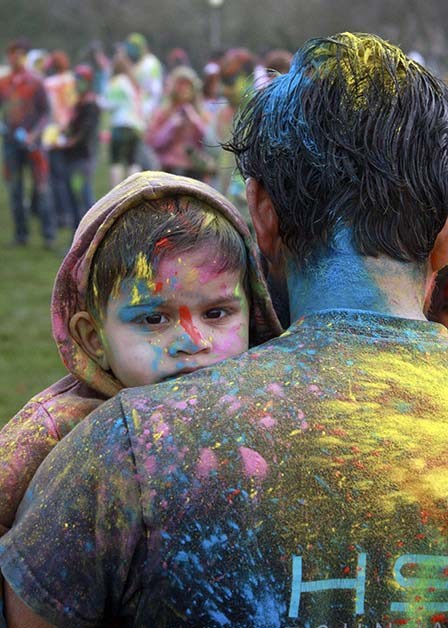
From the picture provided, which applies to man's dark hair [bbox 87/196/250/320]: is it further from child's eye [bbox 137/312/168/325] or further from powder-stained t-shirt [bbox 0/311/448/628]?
powder-stained t-shirt [bbox 0/311/448/628]

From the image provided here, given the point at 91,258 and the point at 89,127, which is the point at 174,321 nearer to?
the point at 91,258

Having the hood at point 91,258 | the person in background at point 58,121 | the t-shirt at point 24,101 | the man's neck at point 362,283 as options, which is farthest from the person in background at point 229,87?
the man's neck at point 362,283

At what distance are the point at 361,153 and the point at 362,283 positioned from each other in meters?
0.20

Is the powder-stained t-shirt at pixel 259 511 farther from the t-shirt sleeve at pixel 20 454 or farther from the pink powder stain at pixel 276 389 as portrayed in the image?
the t-shirt sleeve at pixel 20 454

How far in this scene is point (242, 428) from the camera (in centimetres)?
150

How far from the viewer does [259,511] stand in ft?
4.83

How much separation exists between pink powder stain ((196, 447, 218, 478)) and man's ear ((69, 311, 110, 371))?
3.01ft

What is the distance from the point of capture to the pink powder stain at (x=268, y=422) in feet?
4.94

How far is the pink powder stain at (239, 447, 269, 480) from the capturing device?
58.3 inches

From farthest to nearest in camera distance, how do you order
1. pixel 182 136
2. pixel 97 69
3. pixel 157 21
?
pixel 157 21
pixel 97 69
pixel 182 136

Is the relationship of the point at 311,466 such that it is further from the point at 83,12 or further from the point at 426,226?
the point at 83,12

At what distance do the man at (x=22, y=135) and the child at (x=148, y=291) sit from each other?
878cm

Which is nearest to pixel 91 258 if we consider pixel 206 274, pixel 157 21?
pixel 206 274

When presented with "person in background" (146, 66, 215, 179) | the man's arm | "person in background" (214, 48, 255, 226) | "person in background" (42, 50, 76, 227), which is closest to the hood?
the man's arm
